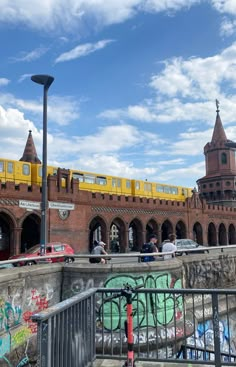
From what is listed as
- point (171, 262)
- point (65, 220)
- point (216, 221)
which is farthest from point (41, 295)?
point (216, 221)

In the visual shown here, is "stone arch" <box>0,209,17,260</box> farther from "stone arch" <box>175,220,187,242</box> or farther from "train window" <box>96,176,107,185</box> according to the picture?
"stone arch" <box>175,220,187,242</box>

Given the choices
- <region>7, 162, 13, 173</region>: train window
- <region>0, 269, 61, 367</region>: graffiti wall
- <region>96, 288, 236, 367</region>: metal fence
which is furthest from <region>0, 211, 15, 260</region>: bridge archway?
<region>0, 269, 61, 367</region>: graffiti wall

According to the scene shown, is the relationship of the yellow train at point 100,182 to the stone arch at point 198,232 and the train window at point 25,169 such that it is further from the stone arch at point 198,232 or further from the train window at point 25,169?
the stone arch at point 198,232

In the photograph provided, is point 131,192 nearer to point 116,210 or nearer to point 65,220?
point 116,210

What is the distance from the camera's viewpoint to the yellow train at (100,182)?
103ft

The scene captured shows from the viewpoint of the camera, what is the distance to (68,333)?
3725 mm

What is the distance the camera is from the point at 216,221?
54.6 m

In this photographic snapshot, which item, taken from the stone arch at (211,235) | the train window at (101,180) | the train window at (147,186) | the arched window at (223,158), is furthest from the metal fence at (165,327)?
the arched window at (223,158)

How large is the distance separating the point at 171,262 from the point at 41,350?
6194 millimetres

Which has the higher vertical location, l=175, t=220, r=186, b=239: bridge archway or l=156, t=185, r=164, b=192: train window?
Result: l=156, t=185, r=164, b=192: train window

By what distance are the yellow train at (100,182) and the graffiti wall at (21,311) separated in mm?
23232

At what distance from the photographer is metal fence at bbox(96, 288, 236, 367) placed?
4.48m

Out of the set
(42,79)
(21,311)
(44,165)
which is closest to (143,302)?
(21,311)

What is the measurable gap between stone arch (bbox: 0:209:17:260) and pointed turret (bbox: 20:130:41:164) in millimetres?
23864
